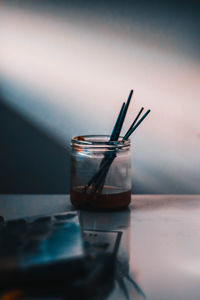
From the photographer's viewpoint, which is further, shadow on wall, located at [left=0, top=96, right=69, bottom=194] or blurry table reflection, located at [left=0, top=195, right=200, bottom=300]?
shadow on wall, located at [left=0, top=96, right=69, bottom=194]

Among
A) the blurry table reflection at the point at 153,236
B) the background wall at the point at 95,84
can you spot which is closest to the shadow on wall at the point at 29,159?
the background wall at the point at 95,84

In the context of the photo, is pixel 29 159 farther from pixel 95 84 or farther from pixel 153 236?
pixel 153 236

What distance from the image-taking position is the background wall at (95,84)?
5.05ft

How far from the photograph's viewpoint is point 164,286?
1.78ft

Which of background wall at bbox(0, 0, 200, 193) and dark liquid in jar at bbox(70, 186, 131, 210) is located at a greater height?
background wall at bbox(0, 0, 200, 193)

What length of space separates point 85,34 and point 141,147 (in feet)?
1.60

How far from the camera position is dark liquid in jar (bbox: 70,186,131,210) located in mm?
846

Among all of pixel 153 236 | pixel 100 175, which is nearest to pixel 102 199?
pixel 100 175

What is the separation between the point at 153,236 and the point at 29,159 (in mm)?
973

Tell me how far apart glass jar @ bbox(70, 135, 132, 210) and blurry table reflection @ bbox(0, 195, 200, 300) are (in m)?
0.03

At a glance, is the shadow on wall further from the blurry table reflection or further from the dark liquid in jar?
the dark liquid in jar

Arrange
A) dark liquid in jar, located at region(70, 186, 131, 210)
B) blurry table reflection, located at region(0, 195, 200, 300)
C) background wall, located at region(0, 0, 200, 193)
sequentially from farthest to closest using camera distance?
1. background wall, located at region(0, 0, 200, 193)
2. dark liquid in jar, located at region(70, 186, 131, 210)
3. blurry table reflection, located at region(0, 195, 200, 300)

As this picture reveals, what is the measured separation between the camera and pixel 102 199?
2.77 feet

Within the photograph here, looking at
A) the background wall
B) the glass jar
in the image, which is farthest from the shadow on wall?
the glass jar
